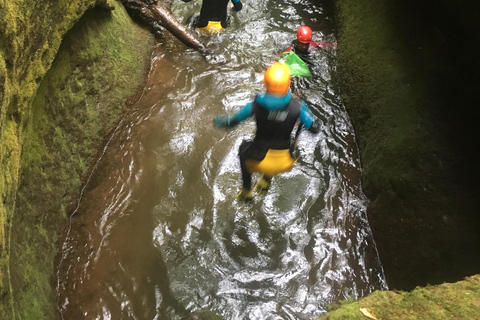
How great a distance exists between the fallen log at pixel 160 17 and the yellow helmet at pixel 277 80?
3.17 m

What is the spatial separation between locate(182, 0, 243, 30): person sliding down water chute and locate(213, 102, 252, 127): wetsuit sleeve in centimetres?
324

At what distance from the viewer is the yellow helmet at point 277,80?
2.51 m

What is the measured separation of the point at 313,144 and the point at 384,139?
89cm

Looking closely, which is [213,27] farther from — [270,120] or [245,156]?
[270,120]

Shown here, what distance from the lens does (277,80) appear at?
2.52 meters

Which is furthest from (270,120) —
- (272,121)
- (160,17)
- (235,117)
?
(160,17)

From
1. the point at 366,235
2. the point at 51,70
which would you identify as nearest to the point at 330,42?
the point at 366,235

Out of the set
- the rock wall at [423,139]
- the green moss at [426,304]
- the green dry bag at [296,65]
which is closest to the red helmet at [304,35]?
the green dry bag at [296,65]

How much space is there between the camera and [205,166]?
13.3ft

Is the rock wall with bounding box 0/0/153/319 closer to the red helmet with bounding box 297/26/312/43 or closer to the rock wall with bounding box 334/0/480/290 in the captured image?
the red helmet with bounding box 297/26/312/43

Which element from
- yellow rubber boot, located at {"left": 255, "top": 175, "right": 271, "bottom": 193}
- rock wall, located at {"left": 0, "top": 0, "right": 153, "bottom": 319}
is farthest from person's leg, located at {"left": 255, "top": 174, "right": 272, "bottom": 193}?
rock wall, located at {"left": 0, "top": 0, "right": 153, "bottom": 319}

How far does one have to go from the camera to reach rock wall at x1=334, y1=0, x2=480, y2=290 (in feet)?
9.18

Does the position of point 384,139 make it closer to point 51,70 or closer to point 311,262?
point 311,262

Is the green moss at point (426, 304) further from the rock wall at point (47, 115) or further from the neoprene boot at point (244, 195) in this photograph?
the rock wall at point (47, 115)
